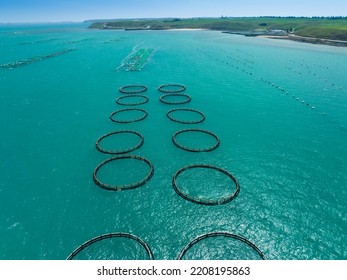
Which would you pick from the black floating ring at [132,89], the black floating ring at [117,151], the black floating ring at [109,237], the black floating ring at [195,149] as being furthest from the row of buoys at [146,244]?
the black floating ring at [132,89]

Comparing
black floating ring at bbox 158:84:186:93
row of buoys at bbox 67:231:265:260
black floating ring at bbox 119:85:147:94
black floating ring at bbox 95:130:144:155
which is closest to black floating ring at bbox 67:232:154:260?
row of buoys at bbox 67:231:265:260

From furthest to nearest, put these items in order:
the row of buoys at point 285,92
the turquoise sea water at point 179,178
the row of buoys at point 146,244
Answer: the row of buoys at point 285,92, the turquoise sea water at point 179,178, the row of buoys at point 146,244

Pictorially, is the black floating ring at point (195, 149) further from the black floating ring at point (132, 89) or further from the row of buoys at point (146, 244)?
the black floating ring at point (132, 89)

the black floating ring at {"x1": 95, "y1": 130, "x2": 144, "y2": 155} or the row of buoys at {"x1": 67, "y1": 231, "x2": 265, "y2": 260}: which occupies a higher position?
the black floating ring at {"x1": 95, "y1": 130, "x2": 144, "y2": 155}

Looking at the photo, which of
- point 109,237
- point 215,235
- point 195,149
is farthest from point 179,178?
point 109,237

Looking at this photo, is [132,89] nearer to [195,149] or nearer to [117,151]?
[117,151]

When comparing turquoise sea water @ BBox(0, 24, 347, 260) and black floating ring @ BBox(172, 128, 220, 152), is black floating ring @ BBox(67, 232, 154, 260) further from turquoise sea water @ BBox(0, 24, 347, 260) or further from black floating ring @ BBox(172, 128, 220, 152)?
black floating ring @ BBox(172, 128, 220, 152)
